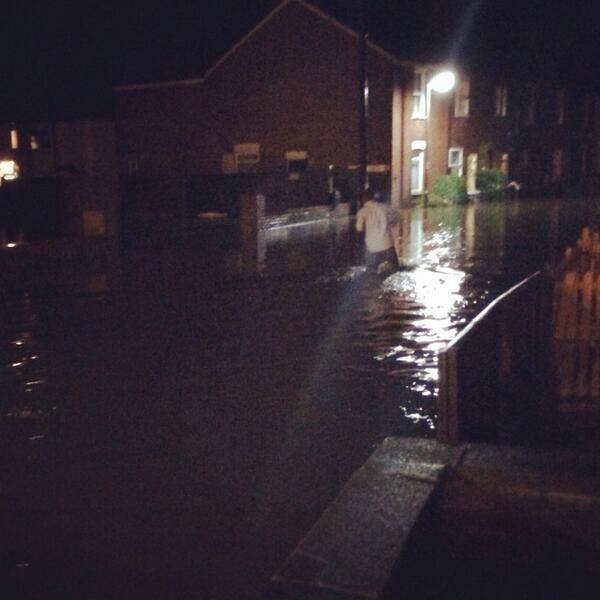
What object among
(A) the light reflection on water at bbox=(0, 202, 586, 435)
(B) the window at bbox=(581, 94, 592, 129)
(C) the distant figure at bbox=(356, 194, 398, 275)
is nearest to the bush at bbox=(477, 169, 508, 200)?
(A) the light reflection on water at bbox=(0, 202, 586, 435)

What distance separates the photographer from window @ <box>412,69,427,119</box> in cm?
3459

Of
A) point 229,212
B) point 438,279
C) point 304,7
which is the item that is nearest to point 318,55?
point 304,7

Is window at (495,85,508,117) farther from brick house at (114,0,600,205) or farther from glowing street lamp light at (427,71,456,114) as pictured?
glowing street lamp light at (427,71,456,114)

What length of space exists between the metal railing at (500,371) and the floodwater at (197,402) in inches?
27.1

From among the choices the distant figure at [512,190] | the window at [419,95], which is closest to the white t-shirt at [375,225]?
the window at [419,95]

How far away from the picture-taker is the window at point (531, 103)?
43250 millimetres

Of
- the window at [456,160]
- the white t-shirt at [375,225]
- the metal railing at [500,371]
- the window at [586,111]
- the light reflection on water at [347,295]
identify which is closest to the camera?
the metal railing at [500,371]

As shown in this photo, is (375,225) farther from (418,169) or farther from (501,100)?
(501,100)

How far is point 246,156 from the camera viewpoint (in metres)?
34.7

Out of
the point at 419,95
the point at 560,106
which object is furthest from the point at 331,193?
the point at 560,106

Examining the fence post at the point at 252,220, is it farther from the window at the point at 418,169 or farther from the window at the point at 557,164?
the window at the point at 557,164

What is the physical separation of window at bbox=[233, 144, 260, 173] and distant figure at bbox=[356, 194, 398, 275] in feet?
64.9

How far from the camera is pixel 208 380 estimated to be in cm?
877

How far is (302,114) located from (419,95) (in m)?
4.75
